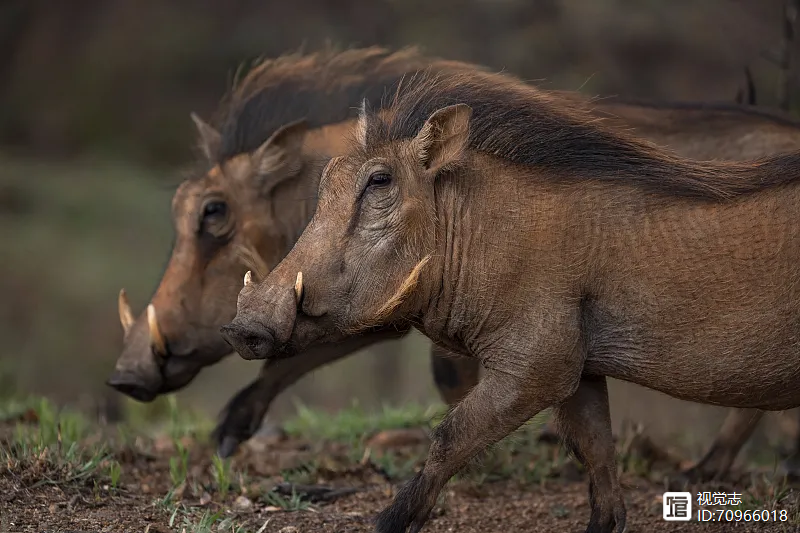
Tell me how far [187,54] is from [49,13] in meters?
1.23

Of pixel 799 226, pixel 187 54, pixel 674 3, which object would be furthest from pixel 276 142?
pixel 187 54

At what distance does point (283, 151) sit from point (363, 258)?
1.55 metres

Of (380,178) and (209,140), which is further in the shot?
(209,140)

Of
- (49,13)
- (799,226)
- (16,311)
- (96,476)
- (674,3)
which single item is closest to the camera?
(799,226)

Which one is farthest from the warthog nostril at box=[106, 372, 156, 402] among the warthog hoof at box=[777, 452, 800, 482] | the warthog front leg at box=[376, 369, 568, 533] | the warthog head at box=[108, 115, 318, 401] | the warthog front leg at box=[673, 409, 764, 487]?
the warthog hoof at box=[777, 452, 800, 482]

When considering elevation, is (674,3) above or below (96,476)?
above

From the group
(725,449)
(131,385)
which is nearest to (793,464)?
(725,449)

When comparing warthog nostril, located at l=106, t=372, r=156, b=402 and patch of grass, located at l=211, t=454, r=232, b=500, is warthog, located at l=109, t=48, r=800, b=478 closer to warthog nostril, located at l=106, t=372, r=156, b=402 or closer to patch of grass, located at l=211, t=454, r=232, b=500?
warthog nostril, located at l=106, t=372, r=156, b=402

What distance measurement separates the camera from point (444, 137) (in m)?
3.50

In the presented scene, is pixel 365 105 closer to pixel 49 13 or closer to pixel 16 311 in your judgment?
pixel 49 13

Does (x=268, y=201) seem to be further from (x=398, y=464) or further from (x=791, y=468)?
(x=791, y=468)

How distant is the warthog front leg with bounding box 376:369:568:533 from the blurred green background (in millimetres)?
3566

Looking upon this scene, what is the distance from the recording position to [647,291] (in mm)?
3422

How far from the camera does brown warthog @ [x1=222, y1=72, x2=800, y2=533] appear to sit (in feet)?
11.0
